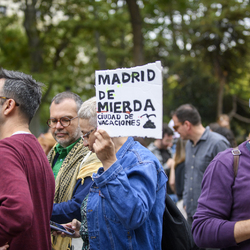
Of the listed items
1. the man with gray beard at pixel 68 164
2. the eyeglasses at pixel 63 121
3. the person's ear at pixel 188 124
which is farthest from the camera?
the person's ear at pixel 188 124

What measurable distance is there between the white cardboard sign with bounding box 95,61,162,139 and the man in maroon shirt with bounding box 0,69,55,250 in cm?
44

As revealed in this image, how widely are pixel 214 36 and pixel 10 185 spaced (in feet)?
48.0

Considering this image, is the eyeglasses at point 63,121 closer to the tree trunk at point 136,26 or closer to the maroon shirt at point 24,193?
the maroon shirt at point 24,193

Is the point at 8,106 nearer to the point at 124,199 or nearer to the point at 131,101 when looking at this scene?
the point at 131,101

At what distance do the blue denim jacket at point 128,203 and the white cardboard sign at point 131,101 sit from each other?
0.65 feet

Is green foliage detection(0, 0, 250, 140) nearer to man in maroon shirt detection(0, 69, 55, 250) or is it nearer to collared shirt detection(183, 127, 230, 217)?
collared shirt detection(183, 127, 230, 217)

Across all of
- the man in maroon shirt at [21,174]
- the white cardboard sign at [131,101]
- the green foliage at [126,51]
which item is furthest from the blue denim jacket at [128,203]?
the green foliage at [126,51]

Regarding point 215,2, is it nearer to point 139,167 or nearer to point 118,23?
point 118,23

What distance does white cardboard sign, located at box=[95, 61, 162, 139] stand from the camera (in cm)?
186

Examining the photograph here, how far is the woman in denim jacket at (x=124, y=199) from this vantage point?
175cm

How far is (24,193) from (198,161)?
3003 millimetres

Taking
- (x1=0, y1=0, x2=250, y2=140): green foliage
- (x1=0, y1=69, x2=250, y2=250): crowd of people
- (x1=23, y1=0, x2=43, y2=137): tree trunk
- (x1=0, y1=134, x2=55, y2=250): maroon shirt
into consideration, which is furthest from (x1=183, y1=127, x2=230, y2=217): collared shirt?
(x1=23, y1=0, x2=43, y2=137): tree trunk

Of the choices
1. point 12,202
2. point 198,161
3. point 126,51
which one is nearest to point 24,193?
point 12,202

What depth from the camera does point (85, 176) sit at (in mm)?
2555
